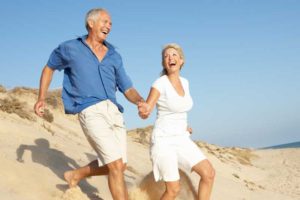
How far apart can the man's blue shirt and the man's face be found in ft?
0.56

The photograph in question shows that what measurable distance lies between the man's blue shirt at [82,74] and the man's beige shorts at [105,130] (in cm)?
10

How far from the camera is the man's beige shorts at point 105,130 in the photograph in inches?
197

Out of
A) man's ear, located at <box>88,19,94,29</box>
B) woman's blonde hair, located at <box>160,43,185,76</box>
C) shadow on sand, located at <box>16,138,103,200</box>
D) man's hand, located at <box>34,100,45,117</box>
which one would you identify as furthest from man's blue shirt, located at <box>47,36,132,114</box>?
shadow on sand, located at <box>16,138,103,200</box>

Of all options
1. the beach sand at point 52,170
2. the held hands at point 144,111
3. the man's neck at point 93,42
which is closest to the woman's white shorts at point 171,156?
the held hands at point 144,111

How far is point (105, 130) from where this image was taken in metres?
5.08

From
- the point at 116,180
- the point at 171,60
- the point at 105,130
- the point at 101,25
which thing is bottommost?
the point at 116,180

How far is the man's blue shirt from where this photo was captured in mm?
5164

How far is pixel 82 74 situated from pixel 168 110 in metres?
1.08

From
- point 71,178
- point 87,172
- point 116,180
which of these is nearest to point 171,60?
point 116,180

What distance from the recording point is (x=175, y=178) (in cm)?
500

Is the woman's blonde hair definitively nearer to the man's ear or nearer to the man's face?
the man's face

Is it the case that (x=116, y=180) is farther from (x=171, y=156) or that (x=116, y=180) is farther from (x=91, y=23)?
(x=91, y=23)

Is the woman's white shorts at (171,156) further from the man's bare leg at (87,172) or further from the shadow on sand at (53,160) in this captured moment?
the shadow on sand at (53,160)

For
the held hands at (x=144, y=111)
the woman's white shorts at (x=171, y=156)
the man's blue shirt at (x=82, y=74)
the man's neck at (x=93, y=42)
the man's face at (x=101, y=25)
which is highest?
the man's face at (x=101, y=25)
